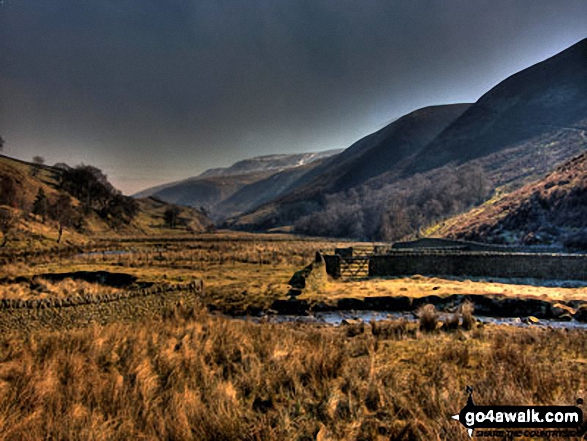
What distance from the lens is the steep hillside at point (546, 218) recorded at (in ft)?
110

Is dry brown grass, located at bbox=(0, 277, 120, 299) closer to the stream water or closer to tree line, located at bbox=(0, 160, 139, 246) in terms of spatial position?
the stream water

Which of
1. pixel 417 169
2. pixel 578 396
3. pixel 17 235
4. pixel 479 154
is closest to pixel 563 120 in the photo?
pixel 479 154

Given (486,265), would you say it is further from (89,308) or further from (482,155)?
(482,155)

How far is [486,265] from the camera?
2419cm

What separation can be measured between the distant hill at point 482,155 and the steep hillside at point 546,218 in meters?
24.1

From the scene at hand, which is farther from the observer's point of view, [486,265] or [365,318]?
[486,265]

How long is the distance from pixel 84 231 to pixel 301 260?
5485 cm

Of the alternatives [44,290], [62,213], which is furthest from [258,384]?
[62,213]

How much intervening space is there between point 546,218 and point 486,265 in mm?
20036

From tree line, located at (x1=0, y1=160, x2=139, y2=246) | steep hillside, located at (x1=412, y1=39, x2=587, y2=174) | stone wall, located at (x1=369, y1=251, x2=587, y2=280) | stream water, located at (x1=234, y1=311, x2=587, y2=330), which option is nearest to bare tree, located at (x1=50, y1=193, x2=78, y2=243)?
tree line, located at (x1=0, y1=160, x2=139, y2=246)

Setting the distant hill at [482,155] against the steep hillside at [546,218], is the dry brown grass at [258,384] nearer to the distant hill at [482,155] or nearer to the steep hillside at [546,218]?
the steep hillside at [546,218]

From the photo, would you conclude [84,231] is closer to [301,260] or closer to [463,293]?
[301,260]

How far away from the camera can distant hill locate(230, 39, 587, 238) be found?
256 feet

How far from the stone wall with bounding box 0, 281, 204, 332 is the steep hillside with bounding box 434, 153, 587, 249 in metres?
36.1
